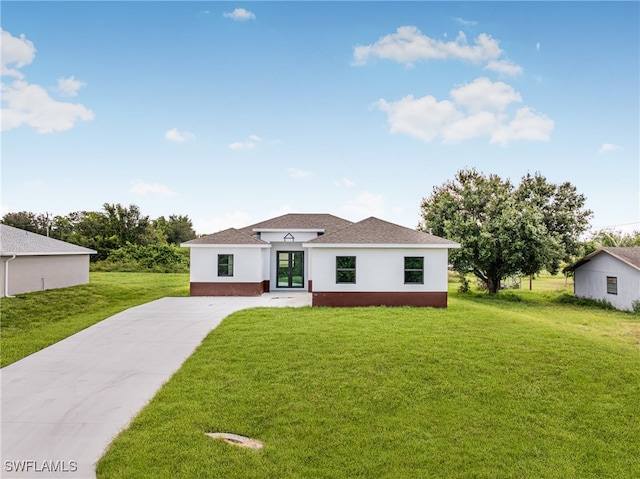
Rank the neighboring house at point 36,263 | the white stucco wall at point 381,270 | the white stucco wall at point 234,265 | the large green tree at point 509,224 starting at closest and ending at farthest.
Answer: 1. the white stucco wall at point 381,270
2. the neighboring house at point 36,263
3. the white stucco wall at point 234,265
4. the large green tree at point 509,224

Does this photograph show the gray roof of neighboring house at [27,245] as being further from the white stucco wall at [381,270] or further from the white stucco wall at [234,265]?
the white stucco wall at [381,270]

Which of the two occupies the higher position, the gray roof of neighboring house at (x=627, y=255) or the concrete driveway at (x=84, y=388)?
the gray roof of neighboring house at (x=627, y=255)

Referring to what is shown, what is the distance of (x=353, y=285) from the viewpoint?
1388 centimetres

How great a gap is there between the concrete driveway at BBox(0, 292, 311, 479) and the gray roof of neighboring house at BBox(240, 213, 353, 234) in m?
8.42

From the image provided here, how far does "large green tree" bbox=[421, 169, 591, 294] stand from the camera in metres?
18.5

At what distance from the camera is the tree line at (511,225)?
60.6ft

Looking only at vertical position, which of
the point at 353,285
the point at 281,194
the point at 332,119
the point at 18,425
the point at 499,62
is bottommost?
the point at 18,425

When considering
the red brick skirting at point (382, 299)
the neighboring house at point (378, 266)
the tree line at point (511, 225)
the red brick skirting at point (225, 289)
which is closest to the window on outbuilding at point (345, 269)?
the neighboring house at point (378, 266)

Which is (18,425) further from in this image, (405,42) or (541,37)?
(541,37)

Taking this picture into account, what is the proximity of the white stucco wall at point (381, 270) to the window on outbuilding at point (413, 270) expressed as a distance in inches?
5.8

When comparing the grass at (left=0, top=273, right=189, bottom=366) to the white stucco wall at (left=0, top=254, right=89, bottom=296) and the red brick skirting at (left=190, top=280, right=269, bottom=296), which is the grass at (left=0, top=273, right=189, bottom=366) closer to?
the white stucco wall at (left=0, top=254, right=89, bottom=296)

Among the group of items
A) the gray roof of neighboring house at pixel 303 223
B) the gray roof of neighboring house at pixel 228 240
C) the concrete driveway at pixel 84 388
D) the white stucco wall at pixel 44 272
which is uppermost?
the gray roof of neighboring house at pixel 303 223

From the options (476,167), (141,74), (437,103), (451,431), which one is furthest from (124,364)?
(476,167)

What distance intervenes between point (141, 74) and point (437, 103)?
15216 mm
